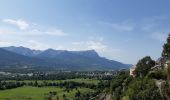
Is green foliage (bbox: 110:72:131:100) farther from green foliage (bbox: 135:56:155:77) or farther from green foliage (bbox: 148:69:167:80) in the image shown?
green foliage (bbox: 148:69:167:80)

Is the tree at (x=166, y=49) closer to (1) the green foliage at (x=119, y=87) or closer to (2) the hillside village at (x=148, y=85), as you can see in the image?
(2) the hillside village at (x=148, y=85)

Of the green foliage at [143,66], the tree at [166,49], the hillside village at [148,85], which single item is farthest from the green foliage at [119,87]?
the tree at [166,49]

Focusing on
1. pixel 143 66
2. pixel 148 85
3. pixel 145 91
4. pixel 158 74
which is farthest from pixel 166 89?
pixel 143 66

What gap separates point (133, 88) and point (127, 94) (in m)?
5.97

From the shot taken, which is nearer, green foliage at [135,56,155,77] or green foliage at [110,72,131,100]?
green foliage at [110,72,131,100]

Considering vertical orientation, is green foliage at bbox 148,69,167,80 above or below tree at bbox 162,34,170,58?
below

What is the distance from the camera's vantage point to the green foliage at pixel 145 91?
3396 inches

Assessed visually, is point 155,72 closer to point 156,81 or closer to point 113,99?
point 156,81

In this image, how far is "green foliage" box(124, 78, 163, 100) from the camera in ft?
283

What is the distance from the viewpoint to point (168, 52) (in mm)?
122438

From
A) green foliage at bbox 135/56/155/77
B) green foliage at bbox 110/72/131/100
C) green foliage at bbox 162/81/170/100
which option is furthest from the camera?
green foliage at bbox 135/56/155/77

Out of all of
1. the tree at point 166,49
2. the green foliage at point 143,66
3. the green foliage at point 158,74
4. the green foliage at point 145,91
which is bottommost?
the green foliage at point 145,91

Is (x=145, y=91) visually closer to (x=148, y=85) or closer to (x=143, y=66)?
(x=148, y=85)

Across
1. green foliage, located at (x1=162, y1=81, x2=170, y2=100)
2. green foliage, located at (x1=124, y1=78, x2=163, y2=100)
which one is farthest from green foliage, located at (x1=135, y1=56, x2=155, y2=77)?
green foliage, located at (x1=162, y1=81, x2=170, y2=100)
